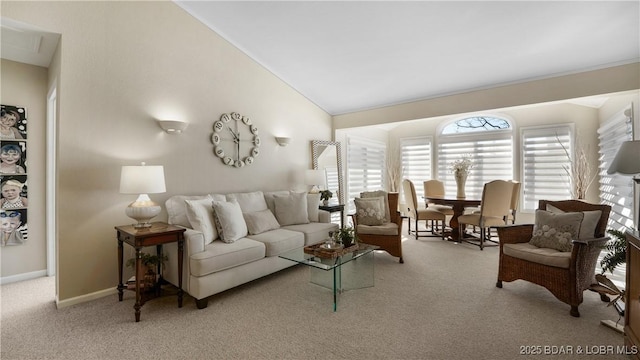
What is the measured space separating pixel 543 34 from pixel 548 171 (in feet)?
10.9

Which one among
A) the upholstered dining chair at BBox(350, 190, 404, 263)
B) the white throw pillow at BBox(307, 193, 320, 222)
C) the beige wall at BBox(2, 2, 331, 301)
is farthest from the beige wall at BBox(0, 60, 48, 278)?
the upholstered dining chair at BBox(350, 190, 404, 263)

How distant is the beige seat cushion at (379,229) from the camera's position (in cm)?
407

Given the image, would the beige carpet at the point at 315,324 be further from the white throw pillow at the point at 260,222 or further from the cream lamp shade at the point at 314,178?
the cream lamp shade at the point at 314,178

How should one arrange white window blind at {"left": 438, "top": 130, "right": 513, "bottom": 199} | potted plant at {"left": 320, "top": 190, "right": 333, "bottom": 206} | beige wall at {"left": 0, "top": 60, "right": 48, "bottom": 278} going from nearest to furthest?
beige wall at {"left": 0, "top": 60, "right": 48, "bottom": 278}, potted plant at {"left": 320, "top": 190, "right": 333, "bottom": 206}, white window blind at {"left": 438, "top": 130, "right": 513, "bottom": 199}

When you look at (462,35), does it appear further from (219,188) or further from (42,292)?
(42,292)

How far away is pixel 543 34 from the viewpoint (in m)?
3.14

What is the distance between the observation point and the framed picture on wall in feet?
10.6

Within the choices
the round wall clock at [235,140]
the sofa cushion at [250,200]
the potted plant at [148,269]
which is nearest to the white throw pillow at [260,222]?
the sofa cushion at [250,200]

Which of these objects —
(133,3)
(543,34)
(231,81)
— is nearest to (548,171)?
(543,34)

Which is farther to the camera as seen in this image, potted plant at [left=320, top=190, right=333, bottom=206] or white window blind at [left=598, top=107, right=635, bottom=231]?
potted plant at [left=320, top=190, right=333, bottom=206]

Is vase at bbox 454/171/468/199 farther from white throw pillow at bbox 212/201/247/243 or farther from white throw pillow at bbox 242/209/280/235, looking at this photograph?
white throw pillow at bbox 212/201/247/243

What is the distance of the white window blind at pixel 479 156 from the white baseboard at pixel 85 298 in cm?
630

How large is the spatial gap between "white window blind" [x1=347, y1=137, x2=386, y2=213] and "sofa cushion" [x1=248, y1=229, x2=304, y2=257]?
277 centimetres

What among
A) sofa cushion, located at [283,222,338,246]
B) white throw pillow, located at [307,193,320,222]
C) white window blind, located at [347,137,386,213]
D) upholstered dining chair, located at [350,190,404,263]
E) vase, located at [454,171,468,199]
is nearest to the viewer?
sofa cushion, located at [283,222,338,246]
